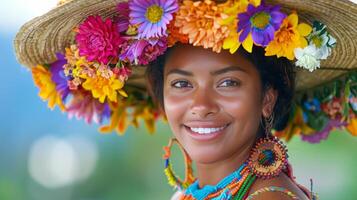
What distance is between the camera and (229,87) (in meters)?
2.94

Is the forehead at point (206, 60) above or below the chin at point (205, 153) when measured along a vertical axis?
above

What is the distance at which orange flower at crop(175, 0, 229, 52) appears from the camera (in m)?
2.70

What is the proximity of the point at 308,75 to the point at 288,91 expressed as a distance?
1.15 feet

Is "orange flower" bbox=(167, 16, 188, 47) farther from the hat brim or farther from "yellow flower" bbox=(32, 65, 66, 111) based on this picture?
"yellow flower" bbox=(32, 65, 66, 111)

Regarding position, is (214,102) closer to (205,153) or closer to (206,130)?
(206,130)

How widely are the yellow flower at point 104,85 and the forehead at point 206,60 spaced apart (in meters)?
0.25

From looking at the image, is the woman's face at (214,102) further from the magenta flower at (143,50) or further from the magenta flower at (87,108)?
the magenta flower at (87,108)

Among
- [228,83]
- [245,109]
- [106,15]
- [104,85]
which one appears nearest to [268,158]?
[245,109]

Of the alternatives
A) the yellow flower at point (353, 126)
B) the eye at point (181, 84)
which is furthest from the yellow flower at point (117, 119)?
the yellow flower at point (353, 126)

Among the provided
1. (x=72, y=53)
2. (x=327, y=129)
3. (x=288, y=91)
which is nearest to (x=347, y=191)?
(x=327, y=129)

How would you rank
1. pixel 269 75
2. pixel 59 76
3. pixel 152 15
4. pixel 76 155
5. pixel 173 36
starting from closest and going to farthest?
pixel 152 15, pixel 173 36, pixel 269 75, pixel 59 76, pixel 76 155

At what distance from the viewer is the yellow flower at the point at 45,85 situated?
3465 millimetres

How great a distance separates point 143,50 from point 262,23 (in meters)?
0.48

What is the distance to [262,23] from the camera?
268 cm
